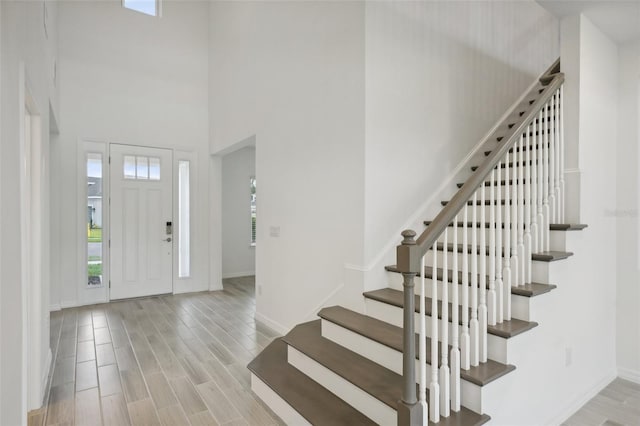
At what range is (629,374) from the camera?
9.91 feet

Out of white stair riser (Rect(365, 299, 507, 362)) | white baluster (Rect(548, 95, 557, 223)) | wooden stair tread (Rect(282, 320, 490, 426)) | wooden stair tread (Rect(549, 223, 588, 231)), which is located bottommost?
wooden stair tread (Rect(282, 320, 490, 426))

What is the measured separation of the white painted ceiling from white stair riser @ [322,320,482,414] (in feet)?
8.90

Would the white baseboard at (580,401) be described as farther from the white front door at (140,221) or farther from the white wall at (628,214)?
the white front door at (140,221)

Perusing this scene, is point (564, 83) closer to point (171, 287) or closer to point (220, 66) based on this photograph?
point (220, 66)

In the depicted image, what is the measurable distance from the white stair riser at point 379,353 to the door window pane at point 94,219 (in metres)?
4.22

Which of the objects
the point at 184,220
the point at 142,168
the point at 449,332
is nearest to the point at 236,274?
the point at 184,220

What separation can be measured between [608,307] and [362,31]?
308 centimetres

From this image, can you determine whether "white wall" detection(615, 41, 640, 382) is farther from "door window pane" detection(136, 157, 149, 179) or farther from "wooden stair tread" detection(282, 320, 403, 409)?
"door window pane" detection(136, 157, 149, 179)

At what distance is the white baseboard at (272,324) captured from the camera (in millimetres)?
3955

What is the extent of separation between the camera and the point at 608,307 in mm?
2963

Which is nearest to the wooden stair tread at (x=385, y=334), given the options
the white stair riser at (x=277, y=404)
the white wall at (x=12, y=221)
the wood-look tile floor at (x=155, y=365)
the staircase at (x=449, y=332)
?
the staircase at (x=449, y=332)

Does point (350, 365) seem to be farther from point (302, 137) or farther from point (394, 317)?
point (302, 137)

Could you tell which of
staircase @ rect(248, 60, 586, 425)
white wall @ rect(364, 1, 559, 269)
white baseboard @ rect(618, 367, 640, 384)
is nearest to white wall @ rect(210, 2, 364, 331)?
white wall @ rect(364, 1, 559, 269)

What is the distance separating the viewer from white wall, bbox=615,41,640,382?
300cm
